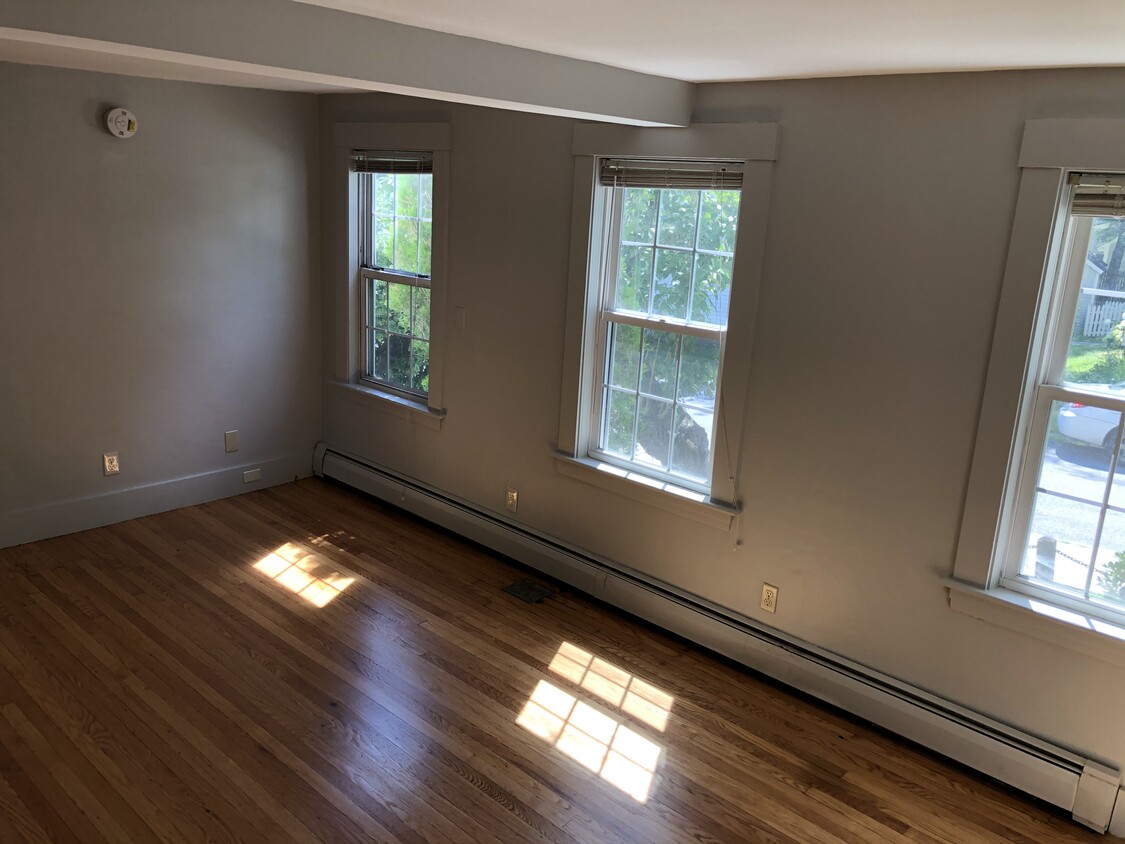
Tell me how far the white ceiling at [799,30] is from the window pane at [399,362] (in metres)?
2.49

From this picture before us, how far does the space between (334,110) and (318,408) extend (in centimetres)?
177

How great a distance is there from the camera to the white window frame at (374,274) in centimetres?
436

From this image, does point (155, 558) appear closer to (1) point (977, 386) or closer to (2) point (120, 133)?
(2) point (120, 133)

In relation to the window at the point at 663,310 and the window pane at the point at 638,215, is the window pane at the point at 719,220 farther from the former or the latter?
the window pane at the point at 638,215

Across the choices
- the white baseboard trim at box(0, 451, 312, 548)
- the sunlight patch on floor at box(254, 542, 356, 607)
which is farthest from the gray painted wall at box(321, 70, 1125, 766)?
the white baseboard trim at box(0, 451, 312, 548)

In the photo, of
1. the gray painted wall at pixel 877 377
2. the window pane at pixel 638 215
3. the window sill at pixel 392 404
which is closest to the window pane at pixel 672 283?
the window pane at pixel 638 215

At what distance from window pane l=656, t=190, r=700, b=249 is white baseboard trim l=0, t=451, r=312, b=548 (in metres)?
2.89

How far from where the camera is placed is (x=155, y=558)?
4141 mm

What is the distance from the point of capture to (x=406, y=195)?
466 cm

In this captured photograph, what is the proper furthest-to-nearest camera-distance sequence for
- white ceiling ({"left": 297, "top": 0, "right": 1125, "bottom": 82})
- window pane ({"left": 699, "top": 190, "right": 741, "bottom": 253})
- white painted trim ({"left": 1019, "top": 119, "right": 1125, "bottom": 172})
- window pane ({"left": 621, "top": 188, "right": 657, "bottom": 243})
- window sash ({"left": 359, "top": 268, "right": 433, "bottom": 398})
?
window sash ({"left": 359, "top": 268, "right": 433, "bottom": 398}) < window pane ({"left": 621, "top": 188, "right": 657, "bottom": 243}) < window pane ({"left": 699, "top": 190, "right": 741, "bottom": 253}) < white painted trim ({"left": 1019, "top": 119, "right": 1125, "bottom": 172}) < white ceiling ({"left": 297, "top": 0, "right": 1125, "bottom": 82})

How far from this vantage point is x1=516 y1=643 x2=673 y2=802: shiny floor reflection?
9.32ft

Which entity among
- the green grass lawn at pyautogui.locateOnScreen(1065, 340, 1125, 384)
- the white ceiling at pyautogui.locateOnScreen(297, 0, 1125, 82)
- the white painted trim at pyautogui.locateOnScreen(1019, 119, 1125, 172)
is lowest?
the green grass lawn at pyautogui.locateOnScreen(1065, 340, 1125, 384)

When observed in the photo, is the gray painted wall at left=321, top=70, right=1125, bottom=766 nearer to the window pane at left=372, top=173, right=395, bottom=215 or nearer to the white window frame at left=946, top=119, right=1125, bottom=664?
the white window frame at left=946, top=119, right=1125, bottom=664

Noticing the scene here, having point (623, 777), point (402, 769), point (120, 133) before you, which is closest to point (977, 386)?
point (623, 777)
